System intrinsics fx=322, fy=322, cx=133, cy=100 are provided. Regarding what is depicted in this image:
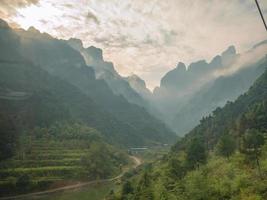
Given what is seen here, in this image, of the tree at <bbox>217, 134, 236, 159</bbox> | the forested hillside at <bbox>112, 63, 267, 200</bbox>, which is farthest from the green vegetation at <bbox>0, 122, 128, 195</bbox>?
the tree at <bbox>217, 134, 236, 159</bbox>

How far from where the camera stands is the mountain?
105375mm

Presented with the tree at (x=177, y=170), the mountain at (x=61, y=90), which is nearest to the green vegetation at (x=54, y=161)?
the mountain at (x=61, y=90)

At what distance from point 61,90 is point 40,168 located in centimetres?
7692

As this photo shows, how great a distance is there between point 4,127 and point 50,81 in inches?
2653

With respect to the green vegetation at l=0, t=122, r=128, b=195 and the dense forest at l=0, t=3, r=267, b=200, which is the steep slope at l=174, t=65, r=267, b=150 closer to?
the dense forest at l=0, t=3, r=267, b=200

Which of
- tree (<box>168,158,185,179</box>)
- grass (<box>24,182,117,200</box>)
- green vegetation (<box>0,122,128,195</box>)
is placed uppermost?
green vegetation (<box>0,122,128,195</box>)

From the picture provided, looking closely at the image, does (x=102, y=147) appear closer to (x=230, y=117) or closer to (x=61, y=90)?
(x=230, y=117)

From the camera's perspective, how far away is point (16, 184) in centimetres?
5344

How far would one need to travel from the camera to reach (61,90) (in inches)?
5285

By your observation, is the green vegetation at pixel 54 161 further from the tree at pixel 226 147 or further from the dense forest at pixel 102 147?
the tree at pixel 226 147

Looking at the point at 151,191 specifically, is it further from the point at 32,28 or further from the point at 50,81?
the point at 32,28

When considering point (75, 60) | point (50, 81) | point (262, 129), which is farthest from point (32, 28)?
point (262, 129)

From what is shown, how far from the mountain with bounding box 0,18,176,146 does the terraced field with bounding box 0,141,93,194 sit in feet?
68.3

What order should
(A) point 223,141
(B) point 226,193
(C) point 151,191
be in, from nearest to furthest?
(B) point 226,193 < (C) point 151,191 < (A) point 223,141
